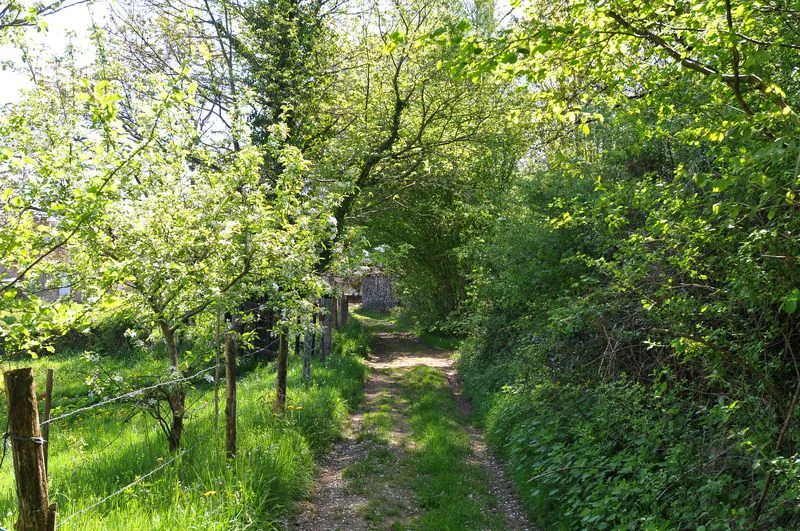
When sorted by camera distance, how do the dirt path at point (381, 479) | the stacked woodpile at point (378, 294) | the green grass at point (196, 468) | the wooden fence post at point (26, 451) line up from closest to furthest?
the wooden fence post at point (26, 451) < the green grass at point (196, 468) < the dirt path at point (381, 479) < the stacked woodpile at point (378, 294)

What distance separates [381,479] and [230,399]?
263cm

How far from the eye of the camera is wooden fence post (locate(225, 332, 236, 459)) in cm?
641

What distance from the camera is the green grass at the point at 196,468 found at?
4.96 meters

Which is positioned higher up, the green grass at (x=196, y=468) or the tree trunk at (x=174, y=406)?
the tree trunk at (x=174, y=406)

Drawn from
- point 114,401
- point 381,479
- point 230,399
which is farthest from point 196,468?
point 381,479

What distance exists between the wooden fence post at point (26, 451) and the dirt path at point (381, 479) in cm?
337

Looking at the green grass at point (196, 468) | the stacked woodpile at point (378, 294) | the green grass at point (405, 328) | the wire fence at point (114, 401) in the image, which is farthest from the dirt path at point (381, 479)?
the stacked woodpile at point (378, 294)

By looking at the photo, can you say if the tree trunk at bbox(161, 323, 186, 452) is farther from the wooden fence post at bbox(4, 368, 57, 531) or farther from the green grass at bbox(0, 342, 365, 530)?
the wooden fence post at bbox(4, 368, 57, 531)

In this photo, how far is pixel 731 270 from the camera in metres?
4.38

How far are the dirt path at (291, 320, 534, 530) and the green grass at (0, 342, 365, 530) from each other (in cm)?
32

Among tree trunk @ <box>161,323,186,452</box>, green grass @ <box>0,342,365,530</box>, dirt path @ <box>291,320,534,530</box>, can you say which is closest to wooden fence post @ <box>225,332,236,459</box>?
green grass @ <box>0,342,365,530</box>

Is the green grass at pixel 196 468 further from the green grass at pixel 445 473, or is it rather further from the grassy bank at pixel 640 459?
the grassy bank at pixel 640 459

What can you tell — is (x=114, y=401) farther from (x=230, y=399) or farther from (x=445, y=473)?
(x=445, y=473)

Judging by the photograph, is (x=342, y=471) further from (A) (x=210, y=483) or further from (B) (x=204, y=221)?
(B) (x=204, y=221)
